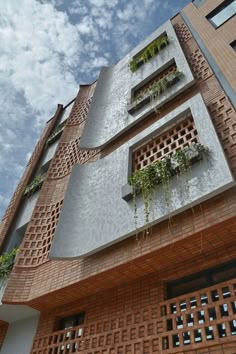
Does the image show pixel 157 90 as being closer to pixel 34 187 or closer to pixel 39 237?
pixel 39 237

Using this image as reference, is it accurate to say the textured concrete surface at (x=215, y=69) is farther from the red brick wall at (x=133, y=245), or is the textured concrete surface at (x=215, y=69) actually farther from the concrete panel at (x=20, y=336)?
the concrete panel at (x=20, y=336)

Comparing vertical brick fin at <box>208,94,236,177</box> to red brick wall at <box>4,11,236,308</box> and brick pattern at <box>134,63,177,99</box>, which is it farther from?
brick pattern at <box>134,63,177,99</box>

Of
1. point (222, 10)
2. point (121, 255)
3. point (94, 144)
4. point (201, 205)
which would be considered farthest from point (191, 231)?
point (222, 10)

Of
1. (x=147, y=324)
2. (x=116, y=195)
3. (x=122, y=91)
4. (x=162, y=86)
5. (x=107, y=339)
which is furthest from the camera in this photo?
(x=122, y=91)

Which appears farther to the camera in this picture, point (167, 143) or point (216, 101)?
point (167, 143)

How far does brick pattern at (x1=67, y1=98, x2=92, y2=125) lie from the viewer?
34.3 feet

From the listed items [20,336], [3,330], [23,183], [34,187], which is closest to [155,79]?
[34,187]

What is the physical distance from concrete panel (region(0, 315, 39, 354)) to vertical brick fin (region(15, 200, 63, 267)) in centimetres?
125

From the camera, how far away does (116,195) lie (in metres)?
5.43

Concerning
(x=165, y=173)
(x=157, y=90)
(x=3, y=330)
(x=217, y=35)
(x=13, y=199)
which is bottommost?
(x=3, y=330)

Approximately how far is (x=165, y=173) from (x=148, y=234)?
1.04m

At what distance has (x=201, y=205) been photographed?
13.7ft

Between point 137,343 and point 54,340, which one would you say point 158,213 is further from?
point 54,340

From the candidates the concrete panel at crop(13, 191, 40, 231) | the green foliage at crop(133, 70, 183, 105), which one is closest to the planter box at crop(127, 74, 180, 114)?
the green foliage at crop(133, 70, 183, 105)
